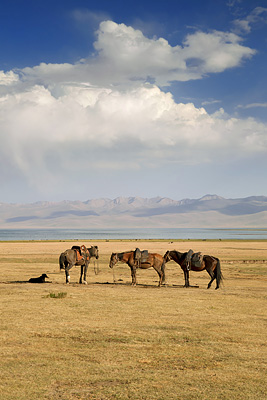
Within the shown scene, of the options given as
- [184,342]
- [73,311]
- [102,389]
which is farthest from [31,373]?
[73,311]

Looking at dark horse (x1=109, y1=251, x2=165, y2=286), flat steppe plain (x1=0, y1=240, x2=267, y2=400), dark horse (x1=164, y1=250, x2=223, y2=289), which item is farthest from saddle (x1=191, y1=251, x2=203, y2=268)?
flat steppe plain (x1=0, y1=240, x2=267, y2=400)

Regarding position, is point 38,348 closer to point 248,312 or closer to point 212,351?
point 212,351

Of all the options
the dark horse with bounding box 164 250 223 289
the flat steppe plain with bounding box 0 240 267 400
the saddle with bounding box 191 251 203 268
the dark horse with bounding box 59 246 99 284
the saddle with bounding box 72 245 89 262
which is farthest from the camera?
the saddle with bounding box 72 245 89 262

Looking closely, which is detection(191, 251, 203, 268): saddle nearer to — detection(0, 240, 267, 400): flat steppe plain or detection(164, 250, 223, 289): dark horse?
detection(164, 250, 223, 289): dark horse

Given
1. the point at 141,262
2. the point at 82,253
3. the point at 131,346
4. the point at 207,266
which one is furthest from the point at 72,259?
the point at 131,346

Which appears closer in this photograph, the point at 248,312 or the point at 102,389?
the point at 102,389

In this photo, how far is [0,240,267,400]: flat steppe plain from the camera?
844 centimetres

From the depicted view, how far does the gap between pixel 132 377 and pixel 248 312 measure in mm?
8936

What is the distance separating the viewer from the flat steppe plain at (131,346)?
844cm

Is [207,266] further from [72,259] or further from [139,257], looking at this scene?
[72,259]

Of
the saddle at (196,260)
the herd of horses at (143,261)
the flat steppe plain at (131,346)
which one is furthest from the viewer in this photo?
the herd of horses at (143,261)

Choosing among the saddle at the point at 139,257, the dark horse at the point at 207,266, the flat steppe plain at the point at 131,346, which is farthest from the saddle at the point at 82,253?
the flat steppe plain at the point at 131,346

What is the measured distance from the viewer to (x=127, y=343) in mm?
11758

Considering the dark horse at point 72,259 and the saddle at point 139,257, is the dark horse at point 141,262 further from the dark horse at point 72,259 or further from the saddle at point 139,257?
the dark horse at point 72,259
